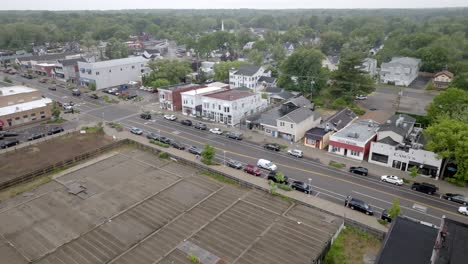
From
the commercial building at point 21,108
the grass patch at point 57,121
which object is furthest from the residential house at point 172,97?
the commercial building at point 21,108

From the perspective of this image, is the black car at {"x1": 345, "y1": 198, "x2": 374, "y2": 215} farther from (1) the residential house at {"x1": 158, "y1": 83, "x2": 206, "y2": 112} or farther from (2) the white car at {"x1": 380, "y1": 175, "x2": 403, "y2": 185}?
(1) the residential house at {"x1": 158, "y1": 83, "x2": 206, "y2": 112}

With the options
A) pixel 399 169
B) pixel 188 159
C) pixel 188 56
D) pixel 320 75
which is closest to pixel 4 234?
pixel 188 159

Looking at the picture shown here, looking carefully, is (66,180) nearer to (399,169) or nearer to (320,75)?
(399,169)

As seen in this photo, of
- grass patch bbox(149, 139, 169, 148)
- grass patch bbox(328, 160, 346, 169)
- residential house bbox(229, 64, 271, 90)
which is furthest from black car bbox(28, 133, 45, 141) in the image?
grass patch bbox(328, 160, 346, 169)

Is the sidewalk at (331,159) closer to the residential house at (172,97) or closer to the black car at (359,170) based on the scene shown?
the black car at (359,170)

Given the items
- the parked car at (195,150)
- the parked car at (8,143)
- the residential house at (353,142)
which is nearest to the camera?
the residential house at (353,142)

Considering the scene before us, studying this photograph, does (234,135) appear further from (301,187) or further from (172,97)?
(172,97)

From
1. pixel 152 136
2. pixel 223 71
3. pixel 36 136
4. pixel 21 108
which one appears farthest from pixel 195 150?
pixel 223 71
